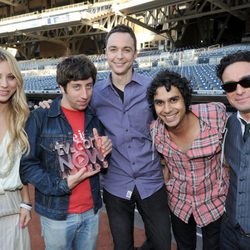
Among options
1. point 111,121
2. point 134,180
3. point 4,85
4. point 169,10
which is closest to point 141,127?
point 111,121

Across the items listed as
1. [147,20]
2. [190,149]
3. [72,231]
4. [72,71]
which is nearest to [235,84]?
[190,149]

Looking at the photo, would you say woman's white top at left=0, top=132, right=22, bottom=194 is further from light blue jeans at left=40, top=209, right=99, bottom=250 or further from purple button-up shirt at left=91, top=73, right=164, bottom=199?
purple button-up shirt at left=91, top=73, right=164, bottom=199

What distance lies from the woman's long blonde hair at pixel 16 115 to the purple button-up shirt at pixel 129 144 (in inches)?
19.5

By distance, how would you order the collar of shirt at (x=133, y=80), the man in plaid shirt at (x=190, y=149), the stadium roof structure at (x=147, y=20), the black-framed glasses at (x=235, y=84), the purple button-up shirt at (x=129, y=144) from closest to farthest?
1. the black-framed glasses at (x=235, y=84)
2. the man in plaid shirt at (x=190, y=149)
3. the purple button-up shirt at (x=129, y=144)
4. the collar of shirt at (x=133, y=80)
5. the stadium roof structure at (x=147, y=20)

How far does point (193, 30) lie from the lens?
82.1 feet

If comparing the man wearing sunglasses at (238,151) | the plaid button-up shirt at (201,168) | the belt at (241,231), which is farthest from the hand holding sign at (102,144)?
the belt at (241,231)

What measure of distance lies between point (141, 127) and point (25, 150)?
778 millimetres

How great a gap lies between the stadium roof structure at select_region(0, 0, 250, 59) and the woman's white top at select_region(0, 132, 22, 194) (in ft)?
53.1

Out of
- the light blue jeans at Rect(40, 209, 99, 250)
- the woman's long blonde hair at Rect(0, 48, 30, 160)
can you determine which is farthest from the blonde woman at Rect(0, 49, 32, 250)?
the light blue jeans at Rect(40, 209, 99, 250)

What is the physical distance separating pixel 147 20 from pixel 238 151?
2209cm

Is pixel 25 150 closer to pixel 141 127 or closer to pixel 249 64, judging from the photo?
pixel 141 127

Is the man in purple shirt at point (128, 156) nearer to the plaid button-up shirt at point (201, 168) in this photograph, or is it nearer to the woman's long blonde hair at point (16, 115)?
the plaid button-up shirt at point (201, 168)

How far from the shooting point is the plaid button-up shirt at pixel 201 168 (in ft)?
6.70

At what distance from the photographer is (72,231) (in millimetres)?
2018
